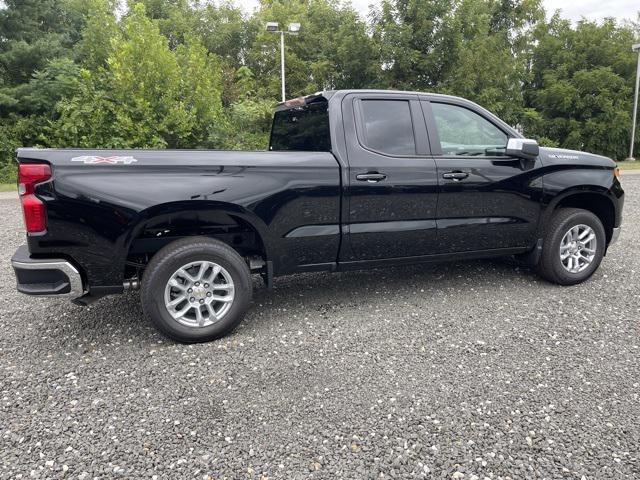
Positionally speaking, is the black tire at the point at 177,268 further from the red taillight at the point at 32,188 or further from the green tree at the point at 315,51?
→ the green tree at the point at 315,51

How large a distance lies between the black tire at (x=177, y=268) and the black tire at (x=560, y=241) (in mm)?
2856

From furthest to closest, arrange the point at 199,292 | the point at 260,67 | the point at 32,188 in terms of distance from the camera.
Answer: the point at 260,67, the point at 199,292, the point at 32,188

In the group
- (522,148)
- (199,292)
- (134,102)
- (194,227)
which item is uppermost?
(134,102)

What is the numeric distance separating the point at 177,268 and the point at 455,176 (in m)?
2.36

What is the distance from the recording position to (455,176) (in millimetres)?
4109

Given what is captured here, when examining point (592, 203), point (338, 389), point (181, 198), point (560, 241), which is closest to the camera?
point (338, 389)

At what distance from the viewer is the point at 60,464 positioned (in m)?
2.27

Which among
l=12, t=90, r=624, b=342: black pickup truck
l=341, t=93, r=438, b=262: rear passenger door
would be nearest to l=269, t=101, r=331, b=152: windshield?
l=12, t=90, r=624, b=342: black pickup truck

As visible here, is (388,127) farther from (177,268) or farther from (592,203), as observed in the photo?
(592,203)

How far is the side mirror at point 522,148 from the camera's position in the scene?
13.7ft

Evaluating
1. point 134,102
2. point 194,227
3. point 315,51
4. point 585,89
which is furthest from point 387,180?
point 585,89

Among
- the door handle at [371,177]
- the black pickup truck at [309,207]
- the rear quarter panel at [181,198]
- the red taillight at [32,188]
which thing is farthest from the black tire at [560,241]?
the red taillight at [32,188]

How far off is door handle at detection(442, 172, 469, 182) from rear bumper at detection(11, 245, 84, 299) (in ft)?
9.42

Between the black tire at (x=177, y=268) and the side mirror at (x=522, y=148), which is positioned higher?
the side mirror at (x=522, y=148)
